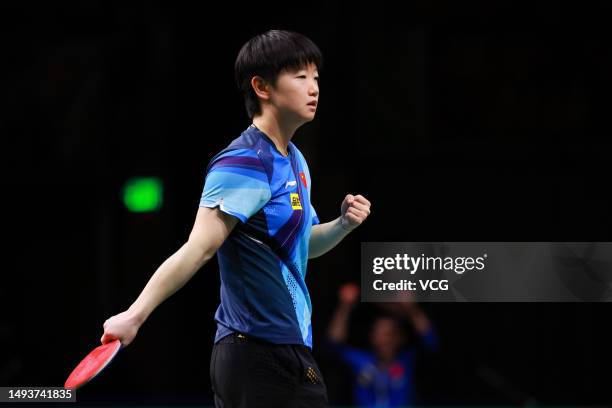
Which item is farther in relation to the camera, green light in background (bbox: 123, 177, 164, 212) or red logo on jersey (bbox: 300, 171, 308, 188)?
green light in background (bbox: 123, 177, 164, 212)

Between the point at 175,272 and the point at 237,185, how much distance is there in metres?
0.31

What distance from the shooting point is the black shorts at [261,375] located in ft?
9.53

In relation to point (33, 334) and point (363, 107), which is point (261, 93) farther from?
point (33, 334)

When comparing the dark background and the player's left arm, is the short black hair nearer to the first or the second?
the player's left arm

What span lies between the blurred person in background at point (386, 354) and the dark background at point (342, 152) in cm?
30

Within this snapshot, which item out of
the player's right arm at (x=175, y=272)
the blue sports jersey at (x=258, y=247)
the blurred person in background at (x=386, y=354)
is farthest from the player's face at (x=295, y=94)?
the blurred person in background at (x=386, y=354)

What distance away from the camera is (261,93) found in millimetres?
3150

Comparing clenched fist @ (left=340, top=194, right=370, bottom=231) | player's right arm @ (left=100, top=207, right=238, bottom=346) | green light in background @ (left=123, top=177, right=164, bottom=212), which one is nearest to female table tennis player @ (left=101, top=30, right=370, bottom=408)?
player's right arm @ (left=100, top=207, right=238, bottom=346)

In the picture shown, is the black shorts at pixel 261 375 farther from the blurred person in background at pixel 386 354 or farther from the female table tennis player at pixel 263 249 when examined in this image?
the blurred person in background at pixel 386 354

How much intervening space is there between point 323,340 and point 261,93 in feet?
17.0

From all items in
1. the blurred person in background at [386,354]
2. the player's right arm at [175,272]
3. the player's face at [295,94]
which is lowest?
the blurred person in background at [386,354]

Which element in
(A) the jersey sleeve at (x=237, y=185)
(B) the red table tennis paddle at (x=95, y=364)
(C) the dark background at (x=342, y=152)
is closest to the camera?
(B) the red table tennis paddle at (x=95, y=364)

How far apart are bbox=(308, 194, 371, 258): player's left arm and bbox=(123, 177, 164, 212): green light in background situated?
4962 mm

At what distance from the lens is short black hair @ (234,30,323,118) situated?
3.12m
